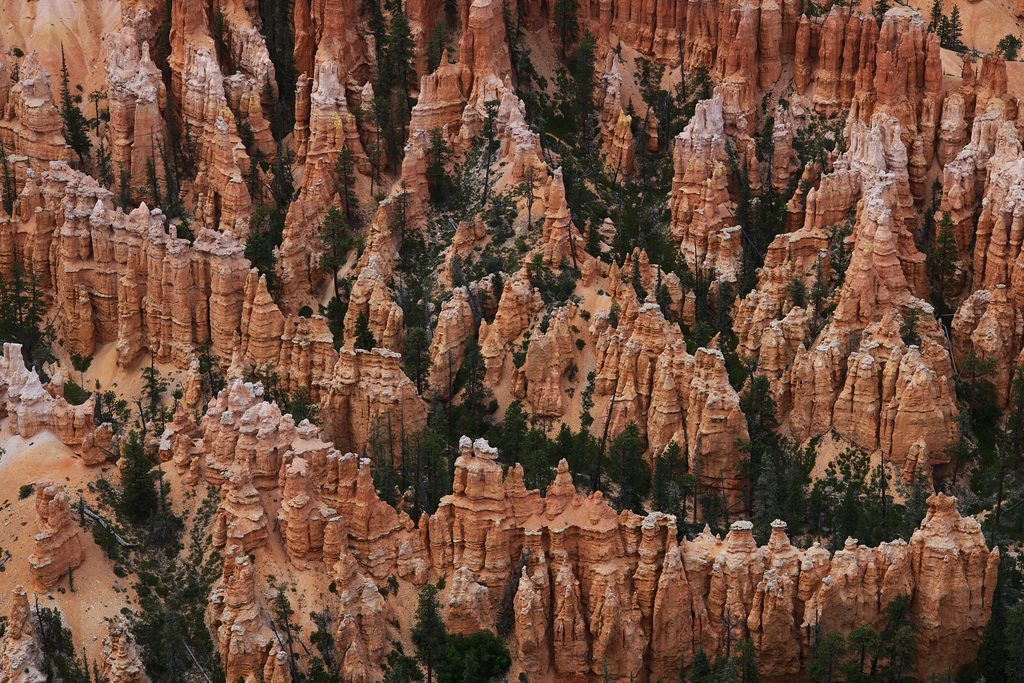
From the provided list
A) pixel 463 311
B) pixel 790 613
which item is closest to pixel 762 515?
pixel 790 613

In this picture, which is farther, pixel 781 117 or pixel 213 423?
pixel 781 117

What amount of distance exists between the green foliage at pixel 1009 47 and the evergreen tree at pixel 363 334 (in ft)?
188

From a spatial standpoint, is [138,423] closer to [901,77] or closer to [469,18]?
[469,18]

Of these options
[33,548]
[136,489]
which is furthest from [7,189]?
[33,548]

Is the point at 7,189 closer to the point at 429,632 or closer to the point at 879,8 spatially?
the point at 429,632

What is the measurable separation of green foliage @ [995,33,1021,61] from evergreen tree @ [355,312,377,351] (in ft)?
188

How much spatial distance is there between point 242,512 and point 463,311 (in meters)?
28.9

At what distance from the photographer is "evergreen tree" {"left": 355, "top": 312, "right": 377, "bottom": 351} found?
145875mm

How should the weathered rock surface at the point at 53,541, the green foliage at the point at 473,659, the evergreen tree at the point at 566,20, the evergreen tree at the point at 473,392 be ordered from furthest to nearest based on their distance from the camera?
the evergreen tree at the point at 566,20
the evergreen tree at the point at 473,392
the weathered rock surface at the point at 53,541
the green foliage at the point at 473,659

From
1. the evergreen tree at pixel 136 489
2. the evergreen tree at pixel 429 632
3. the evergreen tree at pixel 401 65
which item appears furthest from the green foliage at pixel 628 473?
the evergreen tree at pixel 401 65

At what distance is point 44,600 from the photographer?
122 metres

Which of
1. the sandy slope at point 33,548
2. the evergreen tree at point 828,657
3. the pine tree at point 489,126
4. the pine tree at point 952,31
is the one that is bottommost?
the evergreen tree at point 828,657

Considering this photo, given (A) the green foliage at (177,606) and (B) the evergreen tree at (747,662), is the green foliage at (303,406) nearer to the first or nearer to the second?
(A) the green foliage at (177,606)

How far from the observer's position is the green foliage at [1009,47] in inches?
6462
